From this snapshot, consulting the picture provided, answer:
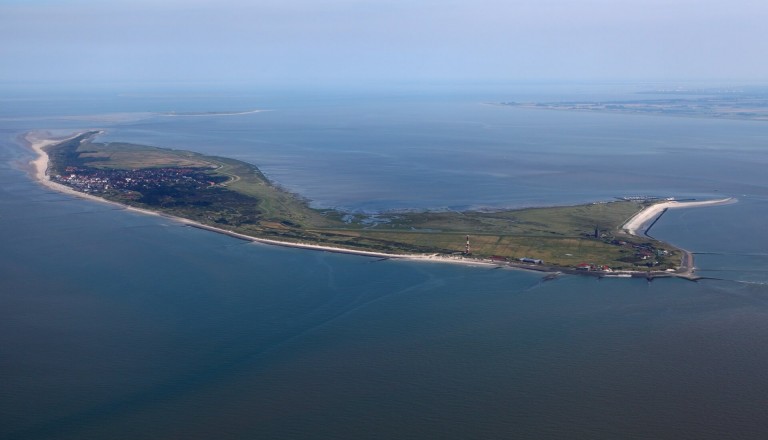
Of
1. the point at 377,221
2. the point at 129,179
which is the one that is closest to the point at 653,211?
the point at 377,221

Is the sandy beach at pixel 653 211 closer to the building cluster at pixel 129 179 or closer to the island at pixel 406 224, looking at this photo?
the island at pixel 406 224

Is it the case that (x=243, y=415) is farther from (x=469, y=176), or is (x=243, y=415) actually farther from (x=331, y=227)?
(x=469, y=176)

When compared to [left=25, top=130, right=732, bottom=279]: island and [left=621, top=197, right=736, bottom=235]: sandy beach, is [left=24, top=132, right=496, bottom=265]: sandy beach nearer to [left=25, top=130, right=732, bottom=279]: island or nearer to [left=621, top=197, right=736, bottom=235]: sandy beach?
[left=25, top=130, right=732, bottom=279]: island

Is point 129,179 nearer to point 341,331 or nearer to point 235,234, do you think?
point 235,234

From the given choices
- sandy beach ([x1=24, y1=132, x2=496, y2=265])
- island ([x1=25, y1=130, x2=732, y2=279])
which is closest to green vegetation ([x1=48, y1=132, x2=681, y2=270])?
island ([x1=25, y1=130, x2=732, y2=279])

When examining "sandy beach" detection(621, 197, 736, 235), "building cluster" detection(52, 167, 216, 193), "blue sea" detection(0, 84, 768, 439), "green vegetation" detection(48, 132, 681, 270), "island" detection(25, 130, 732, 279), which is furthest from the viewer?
"building cluster" detection(52, 167, 216, 193)

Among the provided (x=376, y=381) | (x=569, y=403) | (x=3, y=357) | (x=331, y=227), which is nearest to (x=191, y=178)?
(x=331, y=227)
